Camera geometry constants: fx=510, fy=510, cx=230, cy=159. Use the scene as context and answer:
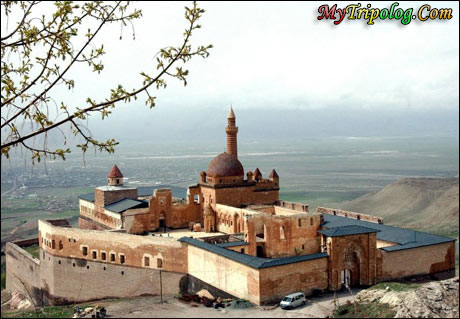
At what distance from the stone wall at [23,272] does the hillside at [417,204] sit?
167 ft

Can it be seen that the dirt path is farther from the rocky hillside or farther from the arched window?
the arched window

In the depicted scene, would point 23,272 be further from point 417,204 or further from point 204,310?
point 417,204

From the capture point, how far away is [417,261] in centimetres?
3080

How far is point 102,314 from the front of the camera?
2512 cm

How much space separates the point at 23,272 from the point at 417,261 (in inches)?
1193

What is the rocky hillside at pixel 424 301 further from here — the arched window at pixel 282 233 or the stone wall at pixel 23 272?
the stone wall at pixel 23 272

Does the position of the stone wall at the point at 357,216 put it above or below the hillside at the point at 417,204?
above

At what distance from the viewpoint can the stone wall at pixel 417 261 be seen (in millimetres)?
30081

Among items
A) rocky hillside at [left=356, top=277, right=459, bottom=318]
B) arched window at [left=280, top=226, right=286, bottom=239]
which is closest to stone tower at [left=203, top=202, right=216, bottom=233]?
arched window at [left=280, top=226, right=286, bottom=239]

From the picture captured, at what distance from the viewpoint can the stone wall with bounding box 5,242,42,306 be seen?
38.6 metres

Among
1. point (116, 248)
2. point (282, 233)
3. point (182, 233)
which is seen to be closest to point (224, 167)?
point (182, 233)

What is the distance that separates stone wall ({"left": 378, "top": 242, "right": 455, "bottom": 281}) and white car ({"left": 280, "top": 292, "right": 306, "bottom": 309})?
674 cm

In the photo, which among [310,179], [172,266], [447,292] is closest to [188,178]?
[310,179]

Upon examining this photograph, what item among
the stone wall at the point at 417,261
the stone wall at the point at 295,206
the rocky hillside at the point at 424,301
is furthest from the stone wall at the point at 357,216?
the rocky hillside at the point at 424,301
